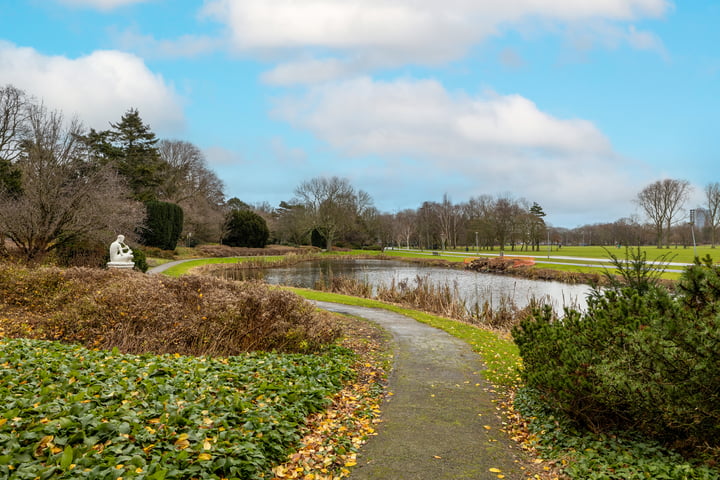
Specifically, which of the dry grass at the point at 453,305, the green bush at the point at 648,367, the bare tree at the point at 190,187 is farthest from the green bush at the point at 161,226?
the green bush at the point at 648,367

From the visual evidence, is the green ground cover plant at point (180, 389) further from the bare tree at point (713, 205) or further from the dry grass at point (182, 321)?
the bare tree at point (713, 205)

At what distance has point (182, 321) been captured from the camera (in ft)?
21.3

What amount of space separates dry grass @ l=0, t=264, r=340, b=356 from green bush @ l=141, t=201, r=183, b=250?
2638 cm

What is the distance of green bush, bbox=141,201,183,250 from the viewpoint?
32.4 m

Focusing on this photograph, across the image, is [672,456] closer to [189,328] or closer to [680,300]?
[680,300]

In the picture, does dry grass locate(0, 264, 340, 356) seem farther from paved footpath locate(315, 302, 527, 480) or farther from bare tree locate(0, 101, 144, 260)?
bare tree locate(0, 101, 144, 260)

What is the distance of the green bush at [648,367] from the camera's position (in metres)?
2.95

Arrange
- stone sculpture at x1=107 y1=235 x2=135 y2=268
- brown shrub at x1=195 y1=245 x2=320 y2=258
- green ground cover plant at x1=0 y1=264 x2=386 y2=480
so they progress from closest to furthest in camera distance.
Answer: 1. green ground cover plant at x1=0 y1=264 x2=386 y2=480
2. stone sculpture at x1=107 y1=235 x2=135 y2=268
3. brown shrub at x1=195 y1=245 x2=320 y2=258

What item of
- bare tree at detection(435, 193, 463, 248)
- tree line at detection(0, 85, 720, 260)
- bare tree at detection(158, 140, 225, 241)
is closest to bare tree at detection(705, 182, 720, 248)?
tree line at detection(0, 85, 720, 260)

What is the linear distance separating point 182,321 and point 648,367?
231 inches

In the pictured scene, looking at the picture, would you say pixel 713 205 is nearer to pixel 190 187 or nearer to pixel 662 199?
pixel 662 199

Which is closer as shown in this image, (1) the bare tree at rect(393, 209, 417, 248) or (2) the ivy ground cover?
(2) the ivy ground cover

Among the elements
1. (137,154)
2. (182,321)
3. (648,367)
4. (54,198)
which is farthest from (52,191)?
(137,154)

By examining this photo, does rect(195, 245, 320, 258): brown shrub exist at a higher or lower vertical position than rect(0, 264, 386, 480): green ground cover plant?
higher
